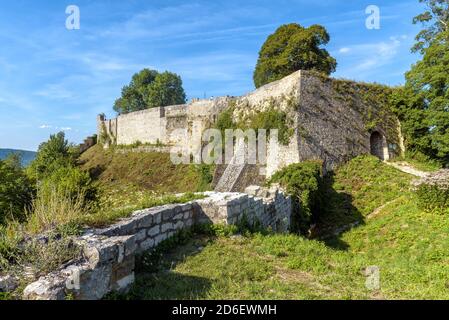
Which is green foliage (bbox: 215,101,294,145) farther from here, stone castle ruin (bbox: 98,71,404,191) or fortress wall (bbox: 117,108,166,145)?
fortress wall (bbox: 117,108,166,145)

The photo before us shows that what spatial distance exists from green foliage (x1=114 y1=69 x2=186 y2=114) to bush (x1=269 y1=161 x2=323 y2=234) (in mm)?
35290

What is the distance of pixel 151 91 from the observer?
47969 millimetres

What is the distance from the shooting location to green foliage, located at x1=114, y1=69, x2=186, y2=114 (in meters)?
47.9

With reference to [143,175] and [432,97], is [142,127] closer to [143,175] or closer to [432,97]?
[143,175]

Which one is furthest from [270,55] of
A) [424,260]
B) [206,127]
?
[424,260]

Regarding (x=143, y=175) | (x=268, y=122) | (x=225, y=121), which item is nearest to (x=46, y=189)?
(x=268, y=122)

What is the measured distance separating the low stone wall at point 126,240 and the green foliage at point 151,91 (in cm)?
4081

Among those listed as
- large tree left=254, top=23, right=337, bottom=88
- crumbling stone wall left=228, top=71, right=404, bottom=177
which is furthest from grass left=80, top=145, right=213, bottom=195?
large tree left=254, top=23, right=337, bottom=88

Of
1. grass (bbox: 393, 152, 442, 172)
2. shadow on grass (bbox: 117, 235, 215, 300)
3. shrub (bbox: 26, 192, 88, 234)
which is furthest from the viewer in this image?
grass (bbox: 393, 152, 442, 172)

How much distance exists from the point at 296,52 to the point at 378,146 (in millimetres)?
12492

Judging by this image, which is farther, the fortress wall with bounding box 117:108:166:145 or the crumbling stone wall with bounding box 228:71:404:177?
the fortress wall with bounding box 117:108:166:145

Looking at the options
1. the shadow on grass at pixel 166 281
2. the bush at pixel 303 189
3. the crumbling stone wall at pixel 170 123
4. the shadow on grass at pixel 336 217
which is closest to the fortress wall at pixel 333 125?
the bush at pixel 303 189

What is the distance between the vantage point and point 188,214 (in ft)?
21.9

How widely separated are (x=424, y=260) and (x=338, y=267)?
425cm
